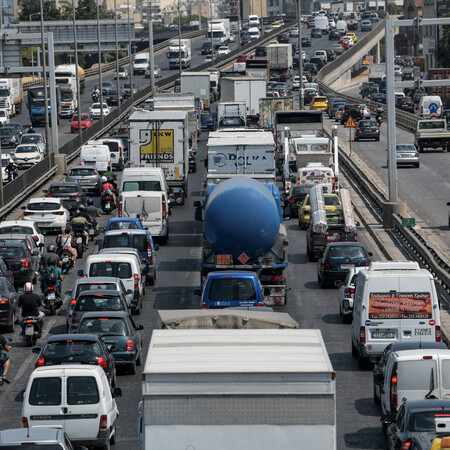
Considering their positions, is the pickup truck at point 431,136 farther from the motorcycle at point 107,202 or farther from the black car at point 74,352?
the black car at point 74,352

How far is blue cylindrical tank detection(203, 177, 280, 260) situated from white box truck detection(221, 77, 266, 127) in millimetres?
55680

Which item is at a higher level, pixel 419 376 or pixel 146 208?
pixel 419 376

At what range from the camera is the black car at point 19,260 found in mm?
38406

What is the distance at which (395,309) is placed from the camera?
2598cm

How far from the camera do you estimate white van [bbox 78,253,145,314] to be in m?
33.8

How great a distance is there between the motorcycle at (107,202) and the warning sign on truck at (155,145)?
6.36 ft

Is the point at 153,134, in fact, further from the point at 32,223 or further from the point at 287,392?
the point at 287,392

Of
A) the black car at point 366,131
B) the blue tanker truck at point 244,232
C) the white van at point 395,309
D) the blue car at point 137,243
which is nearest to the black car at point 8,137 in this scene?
the black car at point 366,131

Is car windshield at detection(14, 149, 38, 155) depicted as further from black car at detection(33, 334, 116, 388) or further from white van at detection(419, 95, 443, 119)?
black car at detection(33, 334, 116, 388)

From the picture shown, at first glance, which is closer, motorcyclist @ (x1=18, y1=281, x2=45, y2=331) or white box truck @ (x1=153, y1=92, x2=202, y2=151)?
motorcyclist @ (x1=18, y1=281, x2=45, y2=331)

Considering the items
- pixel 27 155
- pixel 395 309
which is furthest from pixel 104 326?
pixel 27 155

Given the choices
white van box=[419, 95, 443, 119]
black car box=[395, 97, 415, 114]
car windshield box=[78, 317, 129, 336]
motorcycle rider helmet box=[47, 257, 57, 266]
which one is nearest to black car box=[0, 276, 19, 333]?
motorcycle rider helmet box=[47, 257, 57, 266]

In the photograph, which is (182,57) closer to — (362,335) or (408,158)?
(408,158)

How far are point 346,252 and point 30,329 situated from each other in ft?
34.4
